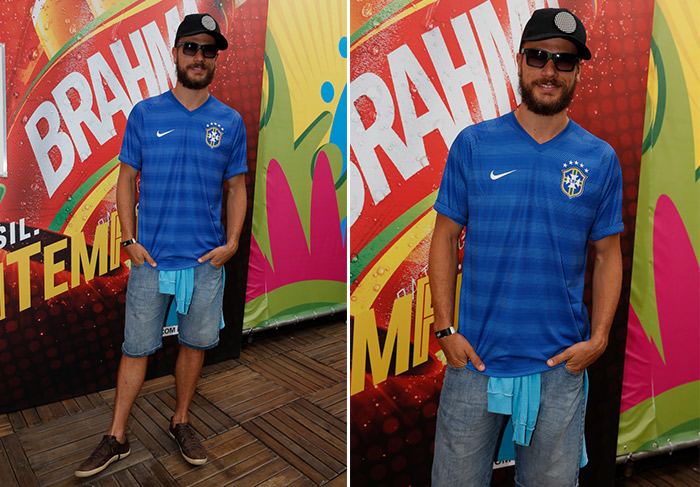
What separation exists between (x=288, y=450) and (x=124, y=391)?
0.80m

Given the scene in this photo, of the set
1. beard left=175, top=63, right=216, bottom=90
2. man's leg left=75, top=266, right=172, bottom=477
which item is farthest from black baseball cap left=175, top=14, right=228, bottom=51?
man's leg left=75, top=266, right=172, bottom=477

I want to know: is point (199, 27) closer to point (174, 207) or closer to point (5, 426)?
point (174, 207)

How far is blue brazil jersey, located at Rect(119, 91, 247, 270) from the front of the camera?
6.96ft

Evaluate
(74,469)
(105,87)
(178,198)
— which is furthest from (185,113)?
(74,469)

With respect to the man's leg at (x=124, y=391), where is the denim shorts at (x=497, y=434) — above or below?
above

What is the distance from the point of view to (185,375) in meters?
2.35

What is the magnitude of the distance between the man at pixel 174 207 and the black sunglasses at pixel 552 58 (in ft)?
4.41

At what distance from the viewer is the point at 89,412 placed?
8.59 feet

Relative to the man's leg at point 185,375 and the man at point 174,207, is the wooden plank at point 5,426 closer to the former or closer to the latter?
the man at point 174,207

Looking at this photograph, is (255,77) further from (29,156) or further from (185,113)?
(29,156)

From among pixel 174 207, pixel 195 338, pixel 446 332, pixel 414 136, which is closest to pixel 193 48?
pixel 174 207

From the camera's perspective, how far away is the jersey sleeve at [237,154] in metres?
2.27

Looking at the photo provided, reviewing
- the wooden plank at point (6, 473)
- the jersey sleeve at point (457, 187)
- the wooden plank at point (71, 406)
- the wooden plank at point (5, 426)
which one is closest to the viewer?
the jersey sleeve at point (457, 187)

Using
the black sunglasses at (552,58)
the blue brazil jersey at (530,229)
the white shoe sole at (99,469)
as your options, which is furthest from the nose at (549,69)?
the white shoe sole at (99,469)
